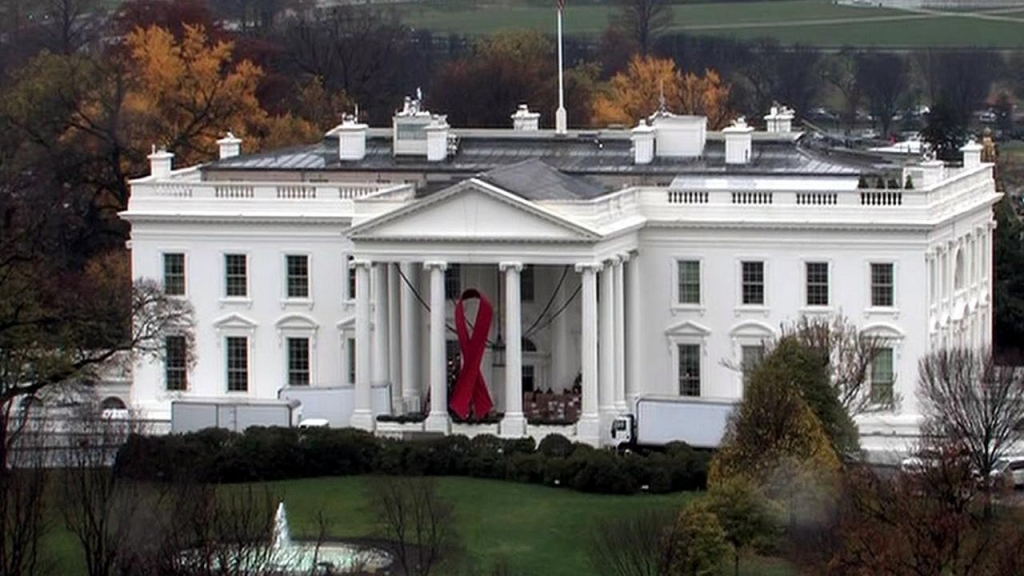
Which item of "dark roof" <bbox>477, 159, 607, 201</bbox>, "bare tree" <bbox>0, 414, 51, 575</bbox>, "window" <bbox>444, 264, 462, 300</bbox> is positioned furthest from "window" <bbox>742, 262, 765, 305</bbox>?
"bare tree" <bbox>0, 414, 51, 575</bbox>

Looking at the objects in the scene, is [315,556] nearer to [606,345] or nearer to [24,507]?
[24,507]

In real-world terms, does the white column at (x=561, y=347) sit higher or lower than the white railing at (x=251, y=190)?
lower

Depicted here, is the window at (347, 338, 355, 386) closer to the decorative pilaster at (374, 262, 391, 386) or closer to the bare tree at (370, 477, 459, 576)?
the decorative pilaster at (374, 262, 391, 386)

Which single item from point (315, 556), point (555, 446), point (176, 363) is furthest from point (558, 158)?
point (315, 556)

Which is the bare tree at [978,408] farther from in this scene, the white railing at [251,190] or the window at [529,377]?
the white railing at [251,190]

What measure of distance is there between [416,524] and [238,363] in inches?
A: 832

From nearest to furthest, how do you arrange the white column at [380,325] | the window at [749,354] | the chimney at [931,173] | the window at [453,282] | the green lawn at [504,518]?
the green lawn at [504,518] → the window at [749,354] → the white column at [380,325] → the chimney at [931,173] → the window at [453,282]

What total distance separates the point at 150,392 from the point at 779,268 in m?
15.8

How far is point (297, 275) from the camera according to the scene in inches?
4193

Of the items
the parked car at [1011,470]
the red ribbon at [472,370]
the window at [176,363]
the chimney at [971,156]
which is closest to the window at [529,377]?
the red ribbon at [472,370]

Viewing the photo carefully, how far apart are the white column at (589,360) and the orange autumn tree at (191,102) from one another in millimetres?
32761

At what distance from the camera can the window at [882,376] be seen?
102 metres

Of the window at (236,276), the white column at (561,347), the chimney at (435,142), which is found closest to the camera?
the white column at (561,347)

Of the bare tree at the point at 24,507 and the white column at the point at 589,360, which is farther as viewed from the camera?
the white column at the point at 589,360
